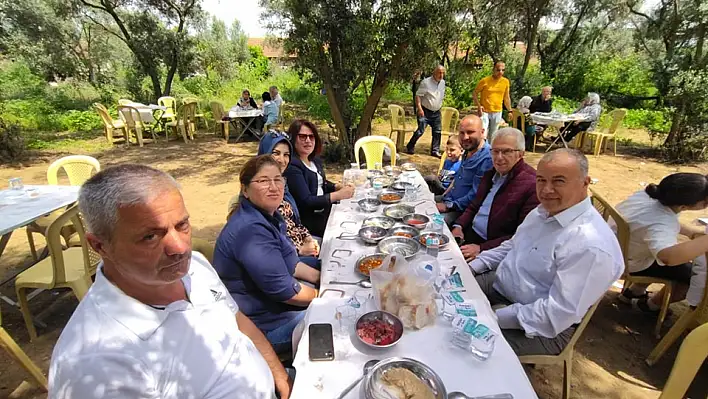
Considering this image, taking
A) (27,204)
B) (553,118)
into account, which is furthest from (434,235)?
(553,118)

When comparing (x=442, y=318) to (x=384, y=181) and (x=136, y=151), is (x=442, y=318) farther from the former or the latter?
(x=136, y=151)

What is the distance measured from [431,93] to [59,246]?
689 cm

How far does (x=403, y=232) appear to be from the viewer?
245cm

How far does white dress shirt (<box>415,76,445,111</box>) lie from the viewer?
762 centimetres

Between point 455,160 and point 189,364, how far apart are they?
12.8ft

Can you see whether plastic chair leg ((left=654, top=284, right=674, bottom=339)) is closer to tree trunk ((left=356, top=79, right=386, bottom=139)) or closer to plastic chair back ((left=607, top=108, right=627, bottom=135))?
tree trunk ((left=356, top=79, right=386, bottom=139))

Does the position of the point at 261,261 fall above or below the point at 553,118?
below

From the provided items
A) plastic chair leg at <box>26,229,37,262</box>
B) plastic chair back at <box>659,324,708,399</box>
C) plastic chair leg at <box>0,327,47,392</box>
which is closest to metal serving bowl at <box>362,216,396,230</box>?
plastic chair back at <box>659,324,708,399</box>

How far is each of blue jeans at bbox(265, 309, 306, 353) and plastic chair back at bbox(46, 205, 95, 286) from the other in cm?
160

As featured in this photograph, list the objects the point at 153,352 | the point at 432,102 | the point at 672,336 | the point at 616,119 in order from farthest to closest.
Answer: the point at 616,119 < the point at 432,102 < the point at 672,336 < the point at 153,352

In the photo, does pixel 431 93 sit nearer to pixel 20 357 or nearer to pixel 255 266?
pixel 255 266

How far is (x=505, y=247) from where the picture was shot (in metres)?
2.57

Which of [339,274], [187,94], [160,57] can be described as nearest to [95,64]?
[187,94]

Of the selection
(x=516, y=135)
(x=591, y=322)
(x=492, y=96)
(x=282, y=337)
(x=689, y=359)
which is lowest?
(x=591, y=322)
